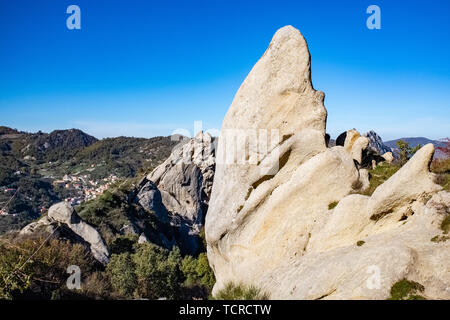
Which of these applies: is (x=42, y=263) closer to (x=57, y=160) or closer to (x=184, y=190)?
(x=184, y=190)

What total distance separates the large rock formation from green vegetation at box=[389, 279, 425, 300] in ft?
0.49

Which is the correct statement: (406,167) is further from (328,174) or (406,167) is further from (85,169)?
(85,169)

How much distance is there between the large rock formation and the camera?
9.48 m

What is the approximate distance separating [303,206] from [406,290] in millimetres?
5305

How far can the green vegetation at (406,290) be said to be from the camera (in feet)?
28.0

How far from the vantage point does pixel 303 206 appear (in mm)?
13383

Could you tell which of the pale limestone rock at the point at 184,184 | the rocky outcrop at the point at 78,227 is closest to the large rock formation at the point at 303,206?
the rocky outcrop at the point at 78,227

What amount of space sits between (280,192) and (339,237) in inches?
128

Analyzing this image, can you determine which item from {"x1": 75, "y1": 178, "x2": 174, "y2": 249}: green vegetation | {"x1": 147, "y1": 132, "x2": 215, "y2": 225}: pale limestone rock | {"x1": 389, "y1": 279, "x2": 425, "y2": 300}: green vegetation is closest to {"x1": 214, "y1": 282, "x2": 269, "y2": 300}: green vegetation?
{"x1": 389, "y1": 279, "x2": 425, "y2": 300}: green vegetation

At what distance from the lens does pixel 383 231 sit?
11266 millimetres

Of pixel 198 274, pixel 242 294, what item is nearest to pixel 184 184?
pixel 198 274

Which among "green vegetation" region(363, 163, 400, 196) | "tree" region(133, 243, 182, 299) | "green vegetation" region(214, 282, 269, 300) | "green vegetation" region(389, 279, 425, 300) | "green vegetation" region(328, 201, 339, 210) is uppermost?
"green vegetation" region(363, 163, 400, 196)

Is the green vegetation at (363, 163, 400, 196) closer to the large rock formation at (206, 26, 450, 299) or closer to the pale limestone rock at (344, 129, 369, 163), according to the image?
the large rock formation at (206, 26, 450, 299)
